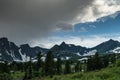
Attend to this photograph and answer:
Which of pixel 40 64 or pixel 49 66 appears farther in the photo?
pixel 40 64

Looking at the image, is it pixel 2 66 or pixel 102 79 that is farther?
pixel 2 66

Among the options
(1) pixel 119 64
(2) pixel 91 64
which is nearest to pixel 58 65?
(2) pixel 91 64

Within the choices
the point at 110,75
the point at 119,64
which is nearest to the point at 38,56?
the point at 119,64

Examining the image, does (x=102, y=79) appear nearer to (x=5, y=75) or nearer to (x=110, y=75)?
(x=110, y=75)

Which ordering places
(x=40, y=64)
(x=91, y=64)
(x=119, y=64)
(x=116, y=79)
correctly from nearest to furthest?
→ (x=116, y=79) → (x=119, y=64) → (x=91, y=64) → (x=40, y=64)

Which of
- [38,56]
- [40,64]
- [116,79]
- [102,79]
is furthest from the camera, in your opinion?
[40,64]

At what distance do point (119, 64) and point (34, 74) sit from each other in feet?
340

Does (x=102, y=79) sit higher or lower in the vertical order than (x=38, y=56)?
lower

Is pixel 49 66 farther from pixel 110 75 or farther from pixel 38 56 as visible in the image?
pixel 110 75

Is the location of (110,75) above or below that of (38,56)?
below

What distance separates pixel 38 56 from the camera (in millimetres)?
149375

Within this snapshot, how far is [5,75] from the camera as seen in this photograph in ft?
493

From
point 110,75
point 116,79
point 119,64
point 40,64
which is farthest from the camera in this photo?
point 40,64

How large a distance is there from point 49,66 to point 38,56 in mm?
19785
